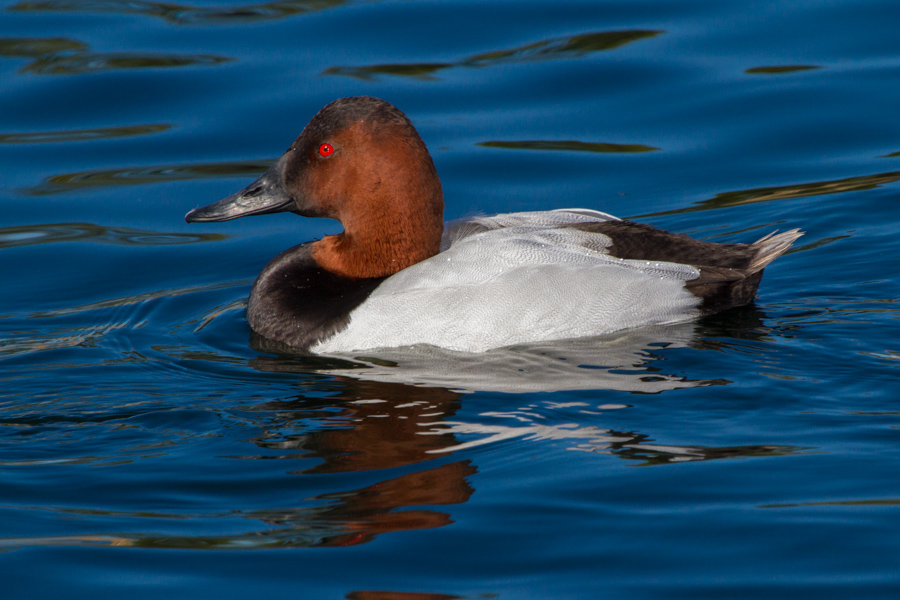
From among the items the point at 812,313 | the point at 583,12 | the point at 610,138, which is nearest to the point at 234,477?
the point at 812,313

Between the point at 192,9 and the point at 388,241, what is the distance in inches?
232

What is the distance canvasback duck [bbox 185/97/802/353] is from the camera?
548cm

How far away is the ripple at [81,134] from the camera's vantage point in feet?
29.5

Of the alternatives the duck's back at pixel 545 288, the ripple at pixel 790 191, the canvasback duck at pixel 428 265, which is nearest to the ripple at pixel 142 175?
the canvasback duck at pixel 428 265

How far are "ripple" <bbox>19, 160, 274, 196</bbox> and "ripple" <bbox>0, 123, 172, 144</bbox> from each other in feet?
2.02

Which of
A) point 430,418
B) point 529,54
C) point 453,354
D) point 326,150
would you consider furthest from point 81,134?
point 430,418

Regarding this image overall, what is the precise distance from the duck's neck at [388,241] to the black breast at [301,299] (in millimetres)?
70

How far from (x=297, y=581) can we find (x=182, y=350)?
247 cm

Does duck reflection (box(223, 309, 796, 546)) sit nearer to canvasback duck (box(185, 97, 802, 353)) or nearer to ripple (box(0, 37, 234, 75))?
canvasback duck (box(185, 97, 802, 353))

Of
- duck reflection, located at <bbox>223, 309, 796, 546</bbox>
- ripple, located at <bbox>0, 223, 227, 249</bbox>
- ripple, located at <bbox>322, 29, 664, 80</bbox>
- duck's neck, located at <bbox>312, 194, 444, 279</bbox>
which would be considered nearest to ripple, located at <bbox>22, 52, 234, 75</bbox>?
ripple, located at <bbox>322, 29, 664, 80</bbox>

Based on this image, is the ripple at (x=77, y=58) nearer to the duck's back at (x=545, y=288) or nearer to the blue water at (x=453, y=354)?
the blue water at (x=453, y=354)

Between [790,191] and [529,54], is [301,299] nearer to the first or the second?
[790,191]

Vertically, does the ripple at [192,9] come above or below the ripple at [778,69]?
above

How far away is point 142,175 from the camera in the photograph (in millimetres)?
8484
